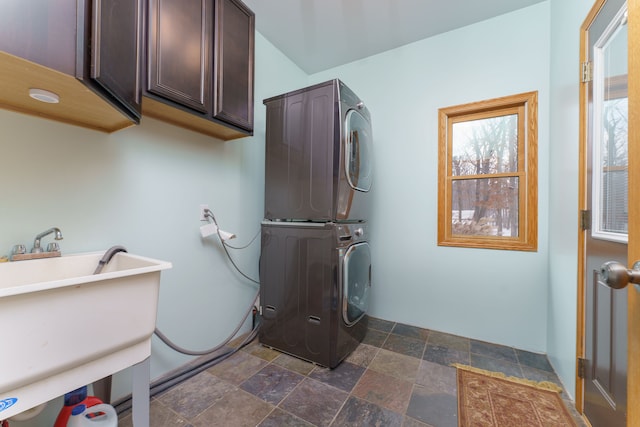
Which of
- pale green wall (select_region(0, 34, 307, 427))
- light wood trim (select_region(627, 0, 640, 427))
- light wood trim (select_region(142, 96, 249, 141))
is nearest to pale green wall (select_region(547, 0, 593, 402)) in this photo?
light wood trim (select_region(627, 0, 640, 427))

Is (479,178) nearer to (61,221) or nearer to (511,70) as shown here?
(511,70)

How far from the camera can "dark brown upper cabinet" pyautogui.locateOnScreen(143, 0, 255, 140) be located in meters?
1.27

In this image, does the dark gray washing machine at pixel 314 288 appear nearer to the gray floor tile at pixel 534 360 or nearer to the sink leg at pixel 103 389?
the sink leg at pixel 103 389

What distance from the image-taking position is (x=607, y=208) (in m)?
1.17

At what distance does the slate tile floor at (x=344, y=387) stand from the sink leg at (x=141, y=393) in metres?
0.39

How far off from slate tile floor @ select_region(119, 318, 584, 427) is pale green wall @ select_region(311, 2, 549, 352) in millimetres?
304

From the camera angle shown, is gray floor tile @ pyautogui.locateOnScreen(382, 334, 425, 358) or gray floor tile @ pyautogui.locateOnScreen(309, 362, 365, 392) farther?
gray floor tile @ pyautogui.locateOnScreen(382, 334, 425, 358)

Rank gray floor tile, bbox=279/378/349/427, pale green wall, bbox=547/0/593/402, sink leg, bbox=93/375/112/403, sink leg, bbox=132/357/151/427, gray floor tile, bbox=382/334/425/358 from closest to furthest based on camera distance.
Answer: sink leg, bbox=132/357/151/427 → sink leg, bbox=93/375/112/403 → gray floor tile, bbox=279/378/349/427 → pale green wall, bbox=547/0/593/402 → gray floor tile, bbox=382/334/425/358

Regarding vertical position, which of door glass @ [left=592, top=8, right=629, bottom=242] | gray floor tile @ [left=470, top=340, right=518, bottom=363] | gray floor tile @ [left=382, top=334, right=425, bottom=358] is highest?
door glass @ [left=592, top=8, right=629, bottom=242]

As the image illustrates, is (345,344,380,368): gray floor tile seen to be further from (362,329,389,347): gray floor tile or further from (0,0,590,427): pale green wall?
(0,0,590,427): pale green wall

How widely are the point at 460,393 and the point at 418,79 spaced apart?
8.30ft

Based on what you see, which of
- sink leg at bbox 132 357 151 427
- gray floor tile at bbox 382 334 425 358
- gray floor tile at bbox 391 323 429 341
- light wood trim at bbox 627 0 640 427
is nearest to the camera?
light wood trim at bbox 627 0 640 427

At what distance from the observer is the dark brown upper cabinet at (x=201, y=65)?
4.16 ft

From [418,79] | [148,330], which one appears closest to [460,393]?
[148,330]
